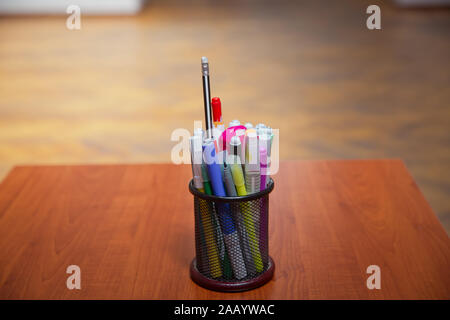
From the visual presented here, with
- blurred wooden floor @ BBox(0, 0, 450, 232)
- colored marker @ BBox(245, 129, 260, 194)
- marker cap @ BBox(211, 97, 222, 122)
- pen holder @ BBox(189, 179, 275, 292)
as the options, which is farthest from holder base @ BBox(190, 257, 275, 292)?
blurred wooden floor @ BBox(0, 0, 450, 232)

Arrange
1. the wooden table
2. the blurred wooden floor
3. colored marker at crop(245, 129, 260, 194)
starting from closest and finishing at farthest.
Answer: colored marker at crop(245, 129, 260, 194)
the wooden table
the blurred wooden floor

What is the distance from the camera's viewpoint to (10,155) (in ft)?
11.1

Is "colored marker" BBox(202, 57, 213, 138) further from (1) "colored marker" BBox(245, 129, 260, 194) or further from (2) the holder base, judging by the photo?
(2) the holder base

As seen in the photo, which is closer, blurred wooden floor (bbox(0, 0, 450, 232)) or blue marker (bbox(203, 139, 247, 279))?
blue marker (bbox(203, 139, 247, 279))

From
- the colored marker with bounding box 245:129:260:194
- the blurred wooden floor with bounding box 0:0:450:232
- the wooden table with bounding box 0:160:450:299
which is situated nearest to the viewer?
the colored marker with bounding box 245:129:260:194

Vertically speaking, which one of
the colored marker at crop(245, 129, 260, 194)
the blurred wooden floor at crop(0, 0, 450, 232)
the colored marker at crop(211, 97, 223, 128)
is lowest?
the blurred wooden floor at crop(0, 0, 450, 232)

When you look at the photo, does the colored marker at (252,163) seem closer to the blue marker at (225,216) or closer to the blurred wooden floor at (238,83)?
the blue marker at (225,216)

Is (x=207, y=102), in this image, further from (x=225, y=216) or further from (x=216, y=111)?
(x=225, y=216)

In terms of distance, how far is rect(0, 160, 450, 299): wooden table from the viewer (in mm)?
1093

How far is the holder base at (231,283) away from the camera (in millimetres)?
1062

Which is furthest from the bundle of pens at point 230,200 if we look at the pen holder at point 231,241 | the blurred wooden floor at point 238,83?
the blurred wooden floor at point 238,83

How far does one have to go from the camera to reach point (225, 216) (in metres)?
1.02
